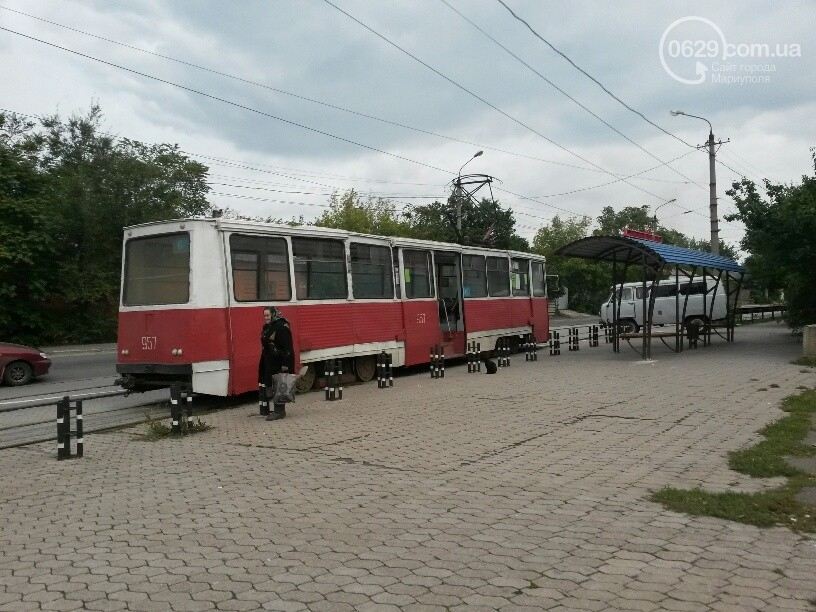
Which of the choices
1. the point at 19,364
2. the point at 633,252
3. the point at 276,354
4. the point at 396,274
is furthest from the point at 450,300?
the point at 19,364

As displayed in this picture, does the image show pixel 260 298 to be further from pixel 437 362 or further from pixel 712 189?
pixel 712 189

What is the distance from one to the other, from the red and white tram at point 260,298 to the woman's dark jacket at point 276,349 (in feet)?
3.87

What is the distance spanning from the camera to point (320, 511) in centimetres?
582

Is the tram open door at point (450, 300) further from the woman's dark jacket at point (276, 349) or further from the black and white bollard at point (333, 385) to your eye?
the woman's dark jacket at point (276, 349)

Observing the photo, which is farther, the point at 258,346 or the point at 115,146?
the point at 115,146

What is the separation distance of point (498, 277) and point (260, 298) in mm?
9875

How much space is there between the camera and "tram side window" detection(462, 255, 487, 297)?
19.2 meters

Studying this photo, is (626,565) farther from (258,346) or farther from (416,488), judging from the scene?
(258,346)

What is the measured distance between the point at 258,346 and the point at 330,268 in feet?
8.74

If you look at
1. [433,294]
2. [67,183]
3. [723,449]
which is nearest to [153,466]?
[723,449]

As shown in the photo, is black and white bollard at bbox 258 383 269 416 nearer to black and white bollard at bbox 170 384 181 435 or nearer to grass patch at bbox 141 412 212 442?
grass patch at bbox 141 412 212 442

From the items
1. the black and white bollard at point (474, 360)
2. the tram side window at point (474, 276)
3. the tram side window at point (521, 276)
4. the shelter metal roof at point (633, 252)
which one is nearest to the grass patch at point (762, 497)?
the black and white bollard at point (474, 360)

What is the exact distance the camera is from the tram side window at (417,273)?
16906 millimetres

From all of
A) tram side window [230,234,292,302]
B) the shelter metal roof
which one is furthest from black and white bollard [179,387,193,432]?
the shelter metal roof
